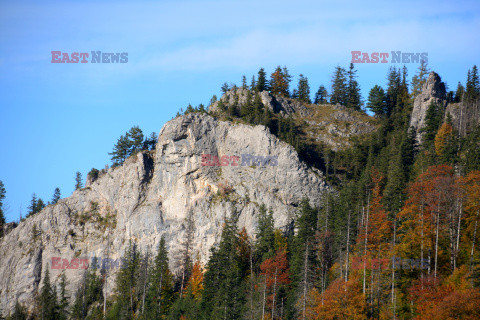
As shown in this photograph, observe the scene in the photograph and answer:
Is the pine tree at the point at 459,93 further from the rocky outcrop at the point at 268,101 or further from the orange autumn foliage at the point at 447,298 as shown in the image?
the orange autumn foliage at the point at 447,298

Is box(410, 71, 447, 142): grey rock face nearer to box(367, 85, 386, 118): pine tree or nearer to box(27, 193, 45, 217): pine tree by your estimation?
box(367, 85, 386, 118): pine tree

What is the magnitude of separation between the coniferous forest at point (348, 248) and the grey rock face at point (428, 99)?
6.98 feet

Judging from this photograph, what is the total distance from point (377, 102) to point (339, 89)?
11762mm

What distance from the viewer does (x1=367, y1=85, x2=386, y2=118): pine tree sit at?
368ft

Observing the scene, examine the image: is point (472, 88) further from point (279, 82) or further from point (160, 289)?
point (160, 289)

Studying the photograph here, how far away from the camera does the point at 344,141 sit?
103000 mm

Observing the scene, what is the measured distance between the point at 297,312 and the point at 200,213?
99.1 feet

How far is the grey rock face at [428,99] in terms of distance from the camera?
96562 mm

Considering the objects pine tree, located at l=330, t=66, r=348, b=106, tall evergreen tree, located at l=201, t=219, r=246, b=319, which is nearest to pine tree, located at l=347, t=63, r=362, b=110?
pine tree, located at l=330, t=66, r=348, b=106

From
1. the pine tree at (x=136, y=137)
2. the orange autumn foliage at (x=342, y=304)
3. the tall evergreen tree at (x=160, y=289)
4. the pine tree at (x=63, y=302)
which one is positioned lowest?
the pine tree at (x=63, y=302)

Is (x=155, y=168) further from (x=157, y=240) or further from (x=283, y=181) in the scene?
(x=283, y=181)

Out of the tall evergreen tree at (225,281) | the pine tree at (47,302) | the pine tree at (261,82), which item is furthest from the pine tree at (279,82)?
the pine tree at (47,302)

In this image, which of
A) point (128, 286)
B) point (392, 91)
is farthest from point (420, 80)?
point (128, 286)

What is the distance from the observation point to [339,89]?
398 ft
